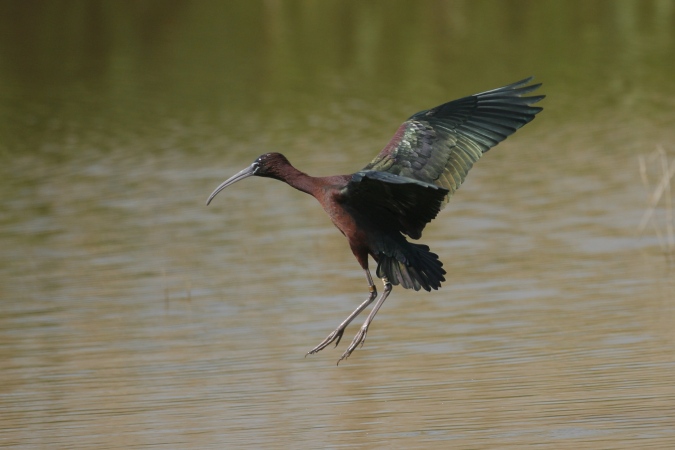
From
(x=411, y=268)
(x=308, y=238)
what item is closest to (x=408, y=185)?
(x=411, y=268)

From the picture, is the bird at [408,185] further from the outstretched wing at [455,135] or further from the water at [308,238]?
the water at [308,238]

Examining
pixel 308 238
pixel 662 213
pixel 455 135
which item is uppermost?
pixel 455 135

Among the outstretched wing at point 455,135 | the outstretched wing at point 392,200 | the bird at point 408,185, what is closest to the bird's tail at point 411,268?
the bird at point 408,185

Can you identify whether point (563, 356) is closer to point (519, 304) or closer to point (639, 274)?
point (519, 304)

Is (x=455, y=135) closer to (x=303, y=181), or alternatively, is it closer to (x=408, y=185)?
(x=303, y=181)

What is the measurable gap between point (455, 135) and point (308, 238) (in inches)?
214

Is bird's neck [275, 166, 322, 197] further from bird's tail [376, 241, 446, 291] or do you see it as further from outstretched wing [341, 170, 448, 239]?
bird's tail [376, 241, 446, 291]

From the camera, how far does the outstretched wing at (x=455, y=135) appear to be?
8570 millimetres

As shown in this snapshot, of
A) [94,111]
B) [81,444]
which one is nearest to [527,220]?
[81,444]

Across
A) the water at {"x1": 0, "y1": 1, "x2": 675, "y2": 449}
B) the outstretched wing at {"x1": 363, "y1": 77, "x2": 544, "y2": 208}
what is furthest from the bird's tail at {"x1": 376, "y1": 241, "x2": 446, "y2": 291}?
the water at {"x1": 0, "y1": 1, "x2": 675, "y2": 449}

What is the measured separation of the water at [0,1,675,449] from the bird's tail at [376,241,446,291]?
23.5 inches

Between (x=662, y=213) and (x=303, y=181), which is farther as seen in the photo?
(x=662, y=213)

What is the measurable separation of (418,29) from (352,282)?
16.3m

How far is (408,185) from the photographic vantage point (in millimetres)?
7609
